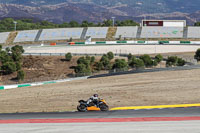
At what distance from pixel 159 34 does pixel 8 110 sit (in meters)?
88.1

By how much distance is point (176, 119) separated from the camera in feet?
65.1

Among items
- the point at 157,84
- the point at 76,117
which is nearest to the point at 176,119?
the point at 76,117

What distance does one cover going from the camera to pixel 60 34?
115 metres

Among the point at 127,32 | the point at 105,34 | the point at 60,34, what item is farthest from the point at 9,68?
the point at 127,32

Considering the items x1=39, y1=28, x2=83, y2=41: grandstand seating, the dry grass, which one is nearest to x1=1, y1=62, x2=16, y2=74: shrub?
the dry grass

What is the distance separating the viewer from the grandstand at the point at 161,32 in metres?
110

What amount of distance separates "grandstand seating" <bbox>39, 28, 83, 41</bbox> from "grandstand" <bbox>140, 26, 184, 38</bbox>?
20463 mm

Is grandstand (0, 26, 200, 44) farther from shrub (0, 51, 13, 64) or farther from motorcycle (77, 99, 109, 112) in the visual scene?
motorcycle (77, 99, 109, 112)

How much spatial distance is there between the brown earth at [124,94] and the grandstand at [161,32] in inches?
2619

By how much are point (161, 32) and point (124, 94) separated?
8396 centimetres

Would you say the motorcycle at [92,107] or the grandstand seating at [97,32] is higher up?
the grandstand seating at [97,32]

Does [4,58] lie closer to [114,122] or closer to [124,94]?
[124,94]

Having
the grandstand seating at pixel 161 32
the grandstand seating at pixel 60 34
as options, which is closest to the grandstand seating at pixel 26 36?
the grandstand seating at pixel 60 34

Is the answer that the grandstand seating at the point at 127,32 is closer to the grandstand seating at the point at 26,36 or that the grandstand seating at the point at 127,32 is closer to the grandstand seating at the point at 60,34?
the grandstand seating at the point at 60,34
